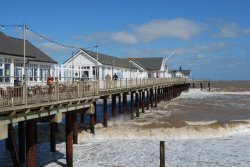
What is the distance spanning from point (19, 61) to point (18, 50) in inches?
38.5

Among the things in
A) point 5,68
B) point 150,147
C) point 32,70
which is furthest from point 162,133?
point 5,68

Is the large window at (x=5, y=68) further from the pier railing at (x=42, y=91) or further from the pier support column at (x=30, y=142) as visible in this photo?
the pier support column at (x=30, y=142)

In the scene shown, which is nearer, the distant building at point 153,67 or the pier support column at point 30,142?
the pier support column at point 30,142

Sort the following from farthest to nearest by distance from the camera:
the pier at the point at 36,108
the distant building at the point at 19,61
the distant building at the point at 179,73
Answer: the distant building at the point at 179,73 < the distant building at the point at 19,61 < the pier at the point at 36,108

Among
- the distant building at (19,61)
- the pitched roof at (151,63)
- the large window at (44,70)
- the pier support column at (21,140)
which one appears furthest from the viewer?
the pitched roof at (151,63)

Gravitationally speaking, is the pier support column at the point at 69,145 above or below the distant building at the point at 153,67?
below

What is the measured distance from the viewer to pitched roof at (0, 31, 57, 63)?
2125 cm

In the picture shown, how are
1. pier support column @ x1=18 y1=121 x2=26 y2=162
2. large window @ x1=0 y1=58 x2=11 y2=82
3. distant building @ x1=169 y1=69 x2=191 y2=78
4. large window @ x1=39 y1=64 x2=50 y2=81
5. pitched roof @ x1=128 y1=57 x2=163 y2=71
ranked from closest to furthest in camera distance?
1. pier support column @ x1=18 y1=121 x2=26 y2=162
2. large window @ x1=0 y1=58 x2=11 y2=82
3. large window @ x1=39 y1=64 x2=50 y2=81
4. pitched roof @ x1=128 y1=57 x2=163 y2=71
5. distant building @ x1=169 y1=69 x2=191 y2=78

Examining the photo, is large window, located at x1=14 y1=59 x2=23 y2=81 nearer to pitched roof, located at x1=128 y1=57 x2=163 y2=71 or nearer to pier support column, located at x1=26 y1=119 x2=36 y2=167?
A: pier support column, located at x1=26 y1=119 x2=36 y2=167

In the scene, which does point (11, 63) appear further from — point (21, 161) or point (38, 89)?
point (38, 89)

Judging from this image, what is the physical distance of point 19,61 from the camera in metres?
22.1

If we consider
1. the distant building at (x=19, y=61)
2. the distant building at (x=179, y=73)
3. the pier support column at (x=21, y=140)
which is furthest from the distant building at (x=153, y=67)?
the pier support column at (x=21, y=140)

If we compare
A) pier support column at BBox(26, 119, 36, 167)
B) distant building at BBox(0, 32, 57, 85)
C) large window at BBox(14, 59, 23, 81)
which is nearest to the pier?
pier support column at BBox(26, 119, 36, 167)

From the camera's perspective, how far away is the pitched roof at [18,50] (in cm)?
2125
